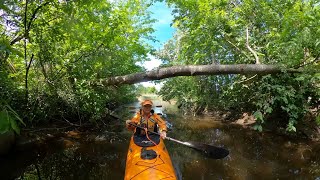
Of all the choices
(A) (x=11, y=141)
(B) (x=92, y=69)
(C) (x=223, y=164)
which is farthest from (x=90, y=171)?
(B) (x=92, y=69)

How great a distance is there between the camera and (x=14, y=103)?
7.43 meters

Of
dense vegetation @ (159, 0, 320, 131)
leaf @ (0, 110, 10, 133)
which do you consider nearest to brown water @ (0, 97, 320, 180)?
dense vegetation @ (159, 0, 320, 131)

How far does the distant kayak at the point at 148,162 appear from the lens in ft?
14.5

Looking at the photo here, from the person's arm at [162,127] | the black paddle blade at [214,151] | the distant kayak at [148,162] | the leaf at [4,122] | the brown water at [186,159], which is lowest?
the brown water at [186,159]

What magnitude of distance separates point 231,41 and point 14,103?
27.6 ft

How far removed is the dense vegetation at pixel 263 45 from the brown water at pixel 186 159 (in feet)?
2.96

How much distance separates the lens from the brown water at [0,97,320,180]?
6375mm

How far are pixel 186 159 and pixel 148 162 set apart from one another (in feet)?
10.4

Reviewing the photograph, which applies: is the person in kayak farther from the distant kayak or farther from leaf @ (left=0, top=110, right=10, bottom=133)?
leaf @ (left=0, top=110, right=10, bottom=133)

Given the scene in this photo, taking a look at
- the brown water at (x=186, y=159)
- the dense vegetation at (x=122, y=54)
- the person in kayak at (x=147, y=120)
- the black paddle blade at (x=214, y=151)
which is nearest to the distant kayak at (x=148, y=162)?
the person in kayak at (x=147, y=120)

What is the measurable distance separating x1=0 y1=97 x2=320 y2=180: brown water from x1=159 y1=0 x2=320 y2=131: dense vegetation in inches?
35.5

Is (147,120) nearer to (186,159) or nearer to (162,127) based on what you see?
(162,127)

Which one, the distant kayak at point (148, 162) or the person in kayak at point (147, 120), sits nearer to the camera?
the distant kayak at point (148, 162)

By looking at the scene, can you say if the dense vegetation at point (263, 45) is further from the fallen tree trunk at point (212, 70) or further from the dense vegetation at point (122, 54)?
the fallen tree trunk at point (212, 70)
